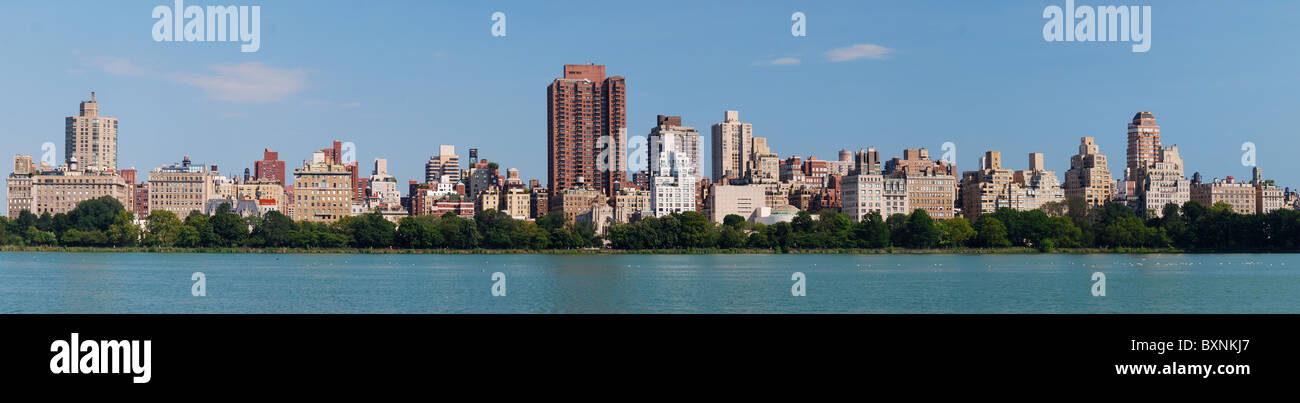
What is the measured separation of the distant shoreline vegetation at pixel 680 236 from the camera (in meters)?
100

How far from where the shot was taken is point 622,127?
19612 centimetres

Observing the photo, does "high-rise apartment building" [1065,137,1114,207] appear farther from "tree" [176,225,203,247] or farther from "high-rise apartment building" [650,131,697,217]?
"tree" [176,225,203,247]

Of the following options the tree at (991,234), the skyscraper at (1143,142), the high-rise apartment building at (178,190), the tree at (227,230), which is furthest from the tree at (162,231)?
the skyscraper at (1143,142)

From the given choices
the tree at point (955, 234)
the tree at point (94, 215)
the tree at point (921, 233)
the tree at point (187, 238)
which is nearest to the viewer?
the tree at point (187, 238)

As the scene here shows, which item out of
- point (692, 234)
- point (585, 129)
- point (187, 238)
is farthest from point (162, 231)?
point (585, 129)

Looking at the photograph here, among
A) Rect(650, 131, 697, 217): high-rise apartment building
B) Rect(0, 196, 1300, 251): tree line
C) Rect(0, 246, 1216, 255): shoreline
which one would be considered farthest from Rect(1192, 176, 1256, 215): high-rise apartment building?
Rect(650, 131, 697, 217): high-rise apartment building

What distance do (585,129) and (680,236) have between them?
3621 inches

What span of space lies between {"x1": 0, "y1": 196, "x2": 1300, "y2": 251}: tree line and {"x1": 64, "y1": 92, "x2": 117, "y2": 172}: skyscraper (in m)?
82.1

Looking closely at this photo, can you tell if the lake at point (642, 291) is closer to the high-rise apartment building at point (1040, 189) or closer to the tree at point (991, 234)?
the tree at point (991, 234)

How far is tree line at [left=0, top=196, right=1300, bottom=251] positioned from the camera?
100 metres

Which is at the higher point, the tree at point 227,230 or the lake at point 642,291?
the tree at point 227,230

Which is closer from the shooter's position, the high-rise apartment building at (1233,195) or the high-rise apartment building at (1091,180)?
the high-rise apartment building at (1233,195)

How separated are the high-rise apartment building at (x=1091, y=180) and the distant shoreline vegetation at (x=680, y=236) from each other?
59.6 m
